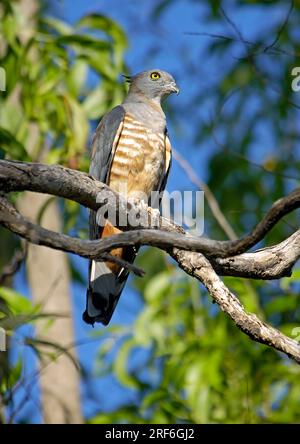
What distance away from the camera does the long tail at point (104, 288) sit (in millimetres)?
4293

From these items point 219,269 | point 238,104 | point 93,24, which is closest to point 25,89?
point 93,24

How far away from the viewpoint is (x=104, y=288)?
4480 mm

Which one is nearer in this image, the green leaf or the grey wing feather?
the green leaf

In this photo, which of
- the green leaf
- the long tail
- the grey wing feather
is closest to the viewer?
the long tail

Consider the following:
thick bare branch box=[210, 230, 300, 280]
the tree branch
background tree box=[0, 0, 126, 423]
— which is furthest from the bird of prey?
thick bare branch box=[210, 230, 300, 280]

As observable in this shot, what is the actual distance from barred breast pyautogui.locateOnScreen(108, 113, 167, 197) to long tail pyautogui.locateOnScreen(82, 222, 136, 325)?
1.40 feet

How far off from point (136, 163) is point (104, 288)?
933 mm

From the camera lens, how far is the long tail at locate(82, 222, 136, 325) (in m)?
4.29

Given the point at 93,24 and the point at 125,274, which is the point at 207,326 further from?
the point at 93,24

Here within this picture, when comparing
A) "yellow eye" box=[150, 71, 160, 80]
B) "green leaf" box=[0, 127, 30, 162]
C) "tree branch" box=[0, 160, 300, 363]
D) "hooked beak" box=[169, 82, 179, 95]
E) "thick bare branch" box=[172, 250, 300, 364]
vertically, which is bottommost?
"thick bare branch" box=[172, 250, 300, 364]

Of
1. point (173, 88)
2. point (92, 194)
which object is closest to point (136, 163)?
point (173, 88)

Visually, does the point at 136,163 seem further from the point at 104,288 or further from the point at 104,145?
the point at 104,288

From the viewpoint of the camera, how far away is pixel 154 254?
22.9 feet

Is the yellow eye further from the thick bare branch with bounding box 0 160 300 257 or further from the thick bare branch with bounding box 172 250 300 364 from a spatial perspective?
the thick bare branch with bounding box 172 250 300 364
